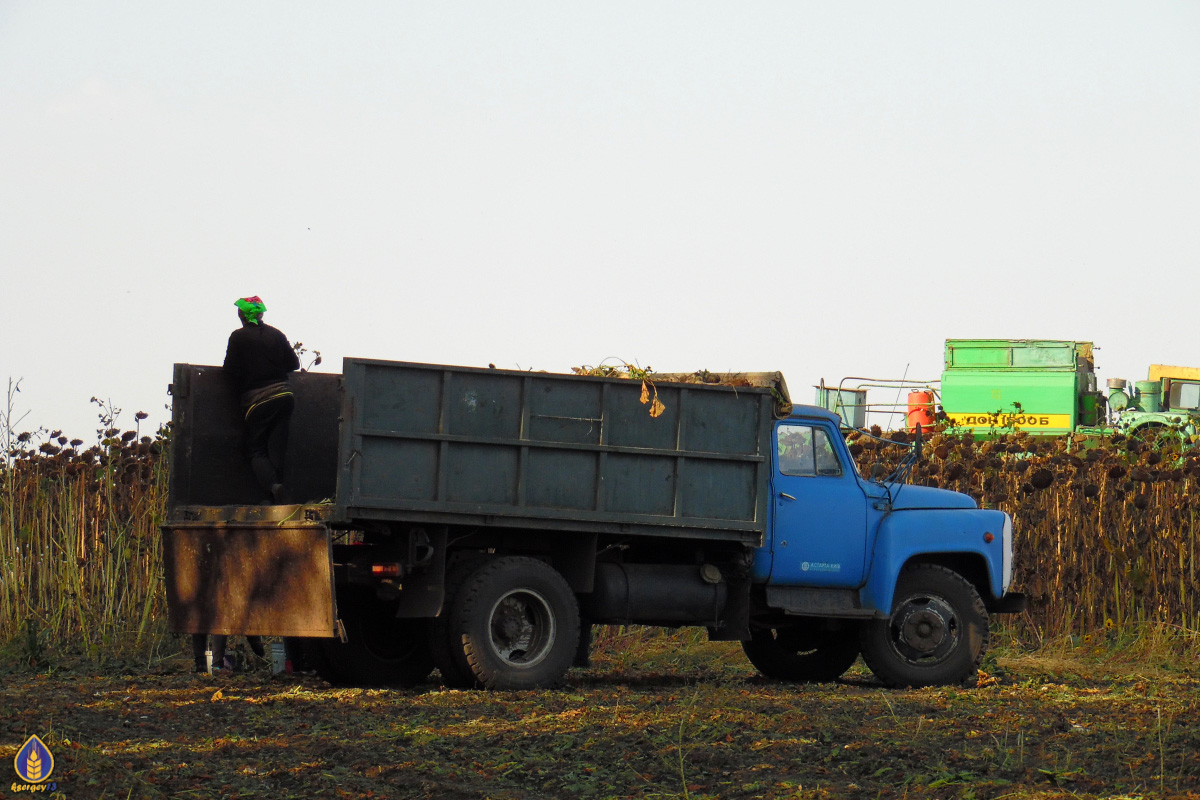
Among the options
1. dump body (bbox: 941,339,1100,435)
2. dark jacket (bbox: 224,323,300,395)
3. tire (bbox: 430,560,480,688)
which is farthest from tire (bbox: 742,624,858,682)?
dump body (bbox: 941,339,1100,435)

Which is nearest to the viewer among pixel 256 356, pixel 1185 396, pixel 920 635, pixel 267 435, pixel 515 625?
pixel 515 625

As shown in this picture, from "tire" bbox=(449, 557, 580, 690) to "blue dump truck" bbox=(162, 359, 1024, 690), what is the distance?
15 mm

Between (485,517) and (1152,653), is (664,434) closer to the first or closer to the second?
(485,517)

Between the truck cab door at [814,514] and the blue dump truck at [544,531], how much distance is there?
17mm

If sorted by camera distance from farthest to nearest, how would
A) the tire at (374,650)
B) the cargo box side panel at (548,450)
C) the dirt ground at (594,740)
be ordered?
the tire at (374,650) < the cargo box side panel at (548,450) < the dirt ground at (594,740)

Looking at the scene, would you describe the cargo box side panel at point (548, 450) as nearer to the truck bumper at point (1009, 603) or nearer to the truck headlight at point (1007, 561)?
the truck headlight at point (1007, 561)

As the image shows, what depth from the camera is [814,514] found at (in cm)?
1088

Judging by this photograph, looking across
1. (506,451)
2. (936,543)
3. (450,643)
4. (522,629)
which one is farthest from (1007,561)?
(450,643)

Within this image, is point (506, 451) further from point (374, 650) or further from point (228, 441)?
point (228, 441)

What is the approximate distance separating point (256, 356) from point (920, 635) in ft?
17.7

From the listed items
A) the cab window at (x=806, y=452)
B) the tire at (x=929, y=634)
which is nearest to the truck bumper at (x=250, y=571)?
the cab window at (x=806, y=452)

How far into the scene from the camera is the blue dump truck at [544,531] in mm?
9250

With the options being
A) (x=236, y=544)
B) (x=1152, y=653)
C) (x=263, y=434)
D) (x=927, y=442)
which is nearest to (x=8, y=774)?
(x=236, y=544)

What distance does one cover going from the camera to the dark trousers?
33.8 feet
